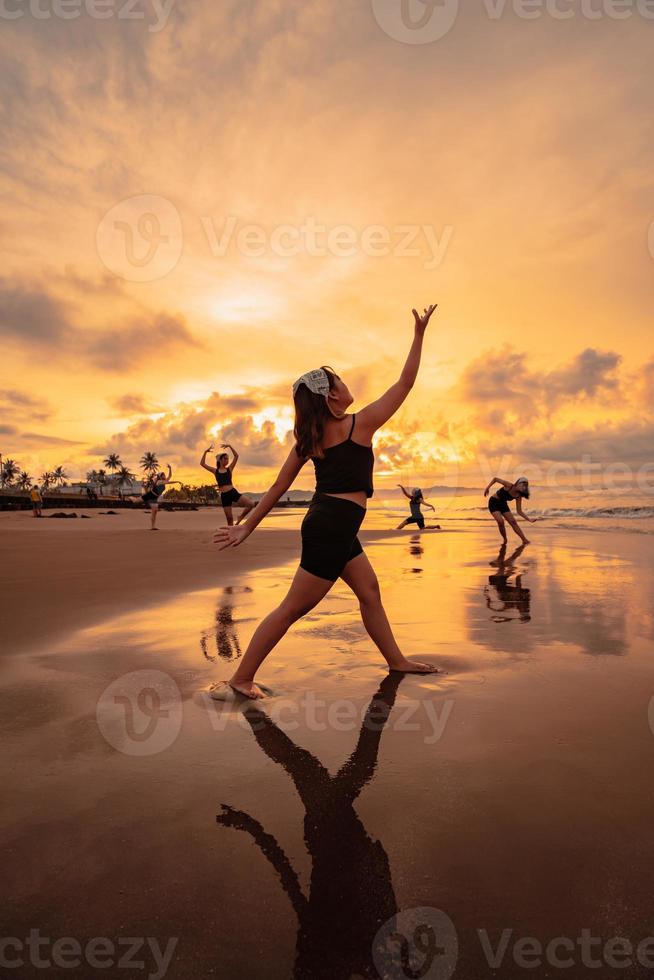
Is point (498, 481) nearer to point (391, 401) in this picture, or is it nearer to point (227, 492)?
point (227, 492)

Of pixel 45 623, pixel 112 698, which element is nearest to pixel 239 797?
pixel 112 698

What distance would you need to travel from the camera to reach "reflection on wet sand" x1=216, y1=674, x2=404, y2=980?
163cm

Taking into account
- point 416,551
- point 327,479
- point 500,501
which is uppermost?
point 327,479

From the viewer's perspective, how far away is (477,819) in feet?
7.47

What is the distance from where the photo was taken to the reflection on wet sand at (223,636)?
4785mm

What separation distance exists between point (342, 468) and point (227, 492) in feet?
45.0

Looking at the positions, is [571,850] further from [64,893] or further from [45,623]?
[45,623]

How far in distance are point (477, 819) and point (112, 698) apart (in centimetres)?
245

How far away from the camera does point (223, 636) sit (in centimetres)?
542

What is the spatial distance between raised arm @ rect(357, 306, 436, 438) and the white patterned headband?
0.29 metres

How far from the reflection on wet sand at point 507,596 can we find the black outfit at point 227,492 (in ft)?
28.9

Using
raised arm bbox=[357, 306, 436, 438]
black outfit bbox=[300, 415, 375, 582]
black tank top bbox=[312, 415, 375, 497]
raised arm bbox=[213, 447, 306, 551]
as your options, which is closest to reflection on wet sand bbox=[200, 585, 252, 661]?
raised arm bbox=[213, 447, 306, 551]

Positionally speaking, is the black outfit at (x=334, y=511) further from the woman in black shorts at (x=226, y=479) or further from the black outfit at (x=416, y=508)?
the black outfit at (x=416, y=508)

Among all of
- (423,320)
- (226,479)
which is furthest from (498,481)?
(423,320)
